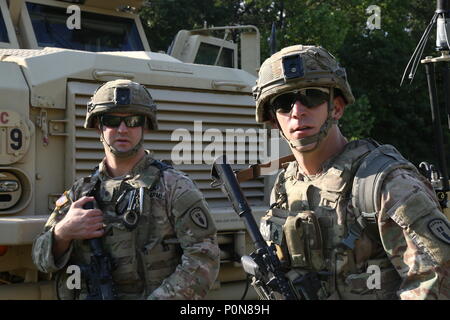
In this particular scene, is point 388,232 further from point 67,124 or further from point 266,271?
point 67,124

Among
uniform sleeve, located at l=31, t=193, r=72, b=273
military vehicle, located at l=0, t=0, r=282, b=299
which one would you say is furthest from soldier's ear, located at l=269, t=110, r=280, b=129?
military vehicle, located at l=0, t=0, r=282, b=299

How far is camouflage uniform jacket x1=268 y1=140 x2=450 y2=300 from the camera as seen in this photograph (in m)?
2.04

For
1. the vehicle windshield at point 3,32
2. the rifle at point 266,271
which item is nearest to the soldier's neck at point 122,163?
the rifle at point 266,271

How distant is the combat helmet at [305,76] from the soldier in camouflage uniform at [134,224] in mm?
788

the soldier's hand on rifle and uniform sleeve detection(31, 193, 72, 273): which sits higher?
the soldier's hand on rifle

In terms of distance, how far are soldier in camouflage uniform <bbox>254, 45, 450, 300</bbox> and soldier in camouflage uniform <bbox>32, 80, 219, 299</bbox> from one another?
0.55 meters

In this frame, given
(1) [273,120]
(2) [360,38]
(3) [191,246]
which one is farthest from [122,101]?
(2) [360,38]

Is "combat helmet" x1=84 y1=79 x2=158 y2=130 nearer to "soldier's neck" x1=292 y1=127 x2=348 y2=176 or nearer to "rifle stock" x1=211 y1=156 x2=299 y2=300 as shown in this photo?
"rifle stock" x1=211 y1=156 x2=299 y2=300

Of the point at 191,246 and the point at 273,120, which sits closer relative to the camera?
the point at 273,120

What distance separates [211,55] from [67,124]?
233 cm

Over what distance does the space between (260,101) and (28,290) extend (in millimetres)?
2056

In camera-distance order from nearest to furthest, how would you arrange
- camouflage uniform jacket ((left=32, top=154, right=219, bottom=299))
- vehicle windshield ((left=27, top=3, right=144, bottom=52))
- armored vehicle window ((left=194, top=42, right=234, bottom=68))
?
camouflage uniform jacket ((left=32, top=154, right=219, bottom=299)) → vehicle windshield ((left=27, top=3, right=144, bottom=52)) → armored vehicle window ((left=194, top=42, right=234, bottom=68))

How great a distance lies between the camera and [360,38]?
19.7m
